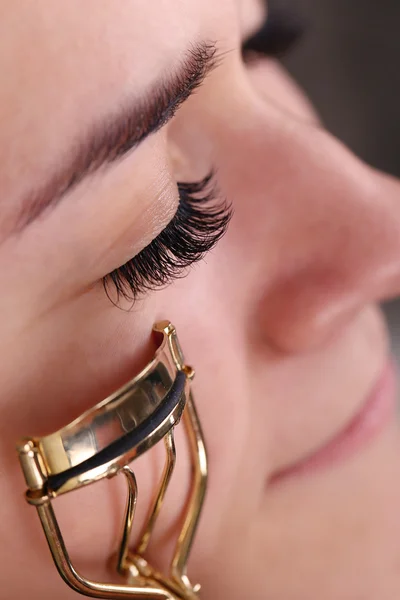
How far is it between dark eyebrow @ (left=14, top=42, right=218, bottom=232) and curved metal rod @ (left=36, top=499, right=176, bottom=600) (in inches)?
6.1

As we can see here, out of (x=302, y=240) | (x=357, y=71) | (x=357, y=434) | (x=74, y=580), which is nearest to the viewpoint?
(x=74, y=580)

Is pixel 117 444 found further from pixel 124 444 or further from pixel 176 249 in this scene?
pixel 176 249

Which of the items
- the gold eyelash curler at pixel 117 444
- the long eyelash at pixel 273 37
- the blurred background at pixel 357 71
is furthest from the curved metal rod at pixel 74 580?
the blurred background at pixel 357 71

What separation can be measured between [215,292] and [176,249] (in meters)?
0.09

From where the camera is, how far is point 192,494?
0.46 meters

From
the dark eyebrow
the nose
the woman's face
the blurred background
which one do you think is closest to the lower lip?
the woman's face

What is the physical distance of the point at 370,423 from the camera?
64 cm

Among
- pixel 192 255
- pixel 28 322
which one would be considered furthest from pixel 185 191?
pixel 28 322

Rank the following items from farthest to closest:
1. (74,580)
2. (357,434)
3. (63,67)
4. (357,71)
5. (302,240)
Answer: (357,71) < (357,434) < (302,240) < (74,580) < (63,67)

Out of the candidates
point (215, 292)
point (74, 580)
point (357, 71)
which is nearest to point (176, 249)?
point (215, 292)

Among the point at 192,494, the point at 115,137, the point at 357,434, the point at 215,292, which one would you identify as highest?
the point at 115,137

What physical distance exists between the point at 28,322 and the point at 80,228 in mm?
53

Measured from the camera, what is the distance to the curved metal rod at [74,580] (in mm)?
366

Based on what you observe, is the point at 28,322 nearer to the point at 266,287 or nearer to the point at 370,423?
the point at 266,287
